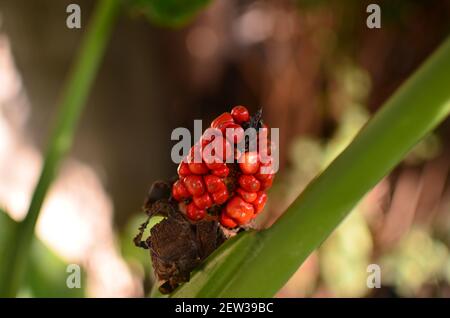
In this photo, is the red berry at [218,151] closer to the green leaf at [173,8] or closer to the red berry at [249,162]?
the red berry at [249,162]

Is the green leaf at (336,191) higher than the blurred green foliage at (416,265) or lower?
lower

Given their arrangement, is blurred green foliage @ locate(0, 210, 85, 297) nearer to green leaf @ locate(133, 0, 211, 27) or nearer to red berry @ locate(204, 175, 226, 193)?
green leaf @ locate(133, 0, 211, 27)

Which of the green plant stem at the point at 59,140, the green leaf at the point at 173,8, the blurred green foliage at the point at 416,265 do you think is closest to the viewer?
the green plant stem at the point at 59,140

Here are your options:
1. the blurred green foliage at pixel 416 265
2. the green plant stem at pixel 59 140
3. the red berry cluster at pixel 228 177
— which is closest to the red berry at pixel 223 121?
the red berry cluster at pixel 228 177

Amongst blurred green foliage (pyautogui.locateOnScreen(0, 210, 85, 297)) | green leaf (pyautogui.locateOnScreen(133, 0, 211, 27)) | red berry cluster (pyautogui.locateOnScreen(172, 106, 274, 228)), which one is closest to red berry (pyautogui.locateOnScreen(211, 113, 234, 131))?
red berry cluster (pyautogui.locateOnScreen(172, 106, 274, 228))

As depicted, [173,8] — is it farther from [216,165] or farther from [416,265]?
[416,265]

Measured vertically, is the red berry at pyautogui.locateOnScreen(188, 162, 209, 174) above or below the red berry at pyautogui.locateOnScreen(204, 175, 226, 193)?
above
